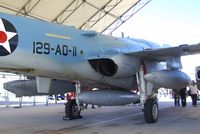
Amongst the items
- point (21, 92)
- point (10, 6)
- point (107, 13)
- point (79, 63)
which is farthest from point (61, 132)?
point (107, 13)

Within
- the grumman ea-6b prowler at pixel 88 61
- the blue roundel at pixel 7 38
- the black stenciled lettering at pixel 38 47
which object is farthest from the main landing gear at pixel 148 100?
the blue roundel at pixel 7 38

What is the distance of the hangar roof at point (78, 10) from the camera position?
67.7ft

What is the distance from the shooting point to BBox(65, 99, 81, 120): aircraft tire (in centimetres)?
1052

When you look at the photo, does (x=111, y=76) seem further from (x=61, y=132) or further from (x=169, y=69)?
(x=61, y=132)

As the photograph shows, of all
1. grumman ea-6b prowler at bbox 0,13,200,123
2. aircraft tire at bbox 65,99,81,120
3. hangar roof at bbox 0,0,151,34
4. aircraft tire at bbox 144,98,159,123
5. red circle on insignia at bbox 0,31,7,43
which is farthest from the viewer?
hangar roof at bbox 0,0,151,34

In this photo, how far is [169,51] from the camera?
9.16 meters

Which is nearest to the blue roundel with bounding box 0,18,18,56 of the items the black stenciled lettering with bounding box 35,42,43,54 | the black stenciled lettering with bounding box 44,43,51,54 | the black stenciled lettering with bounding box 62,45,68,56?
the black stenciled lettering with bounding box 35,42,43,54

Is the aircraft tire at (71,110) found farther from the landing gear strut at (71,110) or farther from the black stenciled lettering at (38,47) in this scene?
the black stenciled lettering at (38,47)

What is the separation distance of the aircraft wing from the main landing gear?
559mm

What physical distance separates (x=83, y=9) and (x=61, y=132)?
685 inches

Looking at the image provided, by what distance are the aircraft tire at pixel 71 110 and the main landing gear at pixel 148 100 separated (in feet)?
8.23

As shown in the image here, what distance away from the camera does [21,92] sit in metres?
11.0

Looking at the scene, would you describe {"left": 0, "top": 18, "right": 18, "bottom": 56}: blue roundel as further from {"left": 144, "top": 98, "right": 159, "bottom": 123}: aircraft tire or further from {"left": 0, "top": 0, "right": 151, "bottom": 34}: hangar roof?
{"left": 0, "top": 0, "right": 151, "bottom": 34}: hangar roof

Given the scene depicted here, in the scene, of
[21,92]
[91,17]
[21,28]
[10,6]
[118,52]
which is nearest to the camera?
[21,28]
